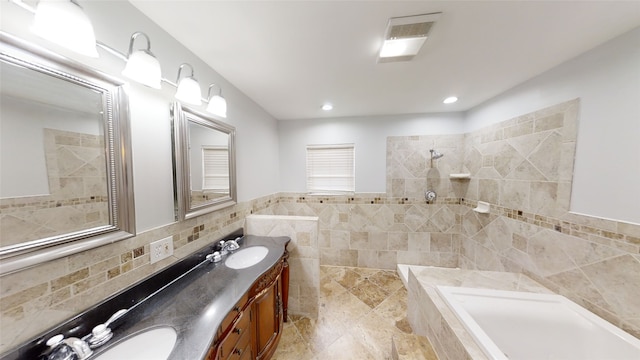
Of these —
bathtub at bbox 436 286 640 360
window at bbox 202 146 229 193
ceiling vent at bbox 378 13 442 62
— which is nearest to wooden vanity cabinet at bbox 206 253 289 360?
window at bbox 202 146 229 193

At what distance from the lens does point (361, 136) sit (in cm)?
271

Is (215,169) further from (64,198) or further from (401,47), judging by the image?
(401,47)

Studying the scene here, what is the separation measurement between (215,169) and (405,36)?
1.64m

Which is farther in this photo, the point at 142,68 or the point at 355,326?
the point at 355,326

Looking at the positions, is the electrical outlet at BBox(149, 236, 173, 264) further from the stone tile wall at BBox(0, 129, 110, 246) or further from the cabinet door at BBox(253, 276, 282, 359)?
the cabinet door at BBox(253, 276, 282, 359)

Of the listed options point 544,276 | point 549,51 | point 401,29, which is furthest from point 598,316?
point 401,29

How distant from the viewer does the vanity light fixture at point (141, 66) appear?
2.78ft

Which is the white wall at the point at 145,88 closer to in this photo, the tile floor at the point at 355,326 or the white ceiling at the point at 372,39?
the white ceiling at the point at 372,39

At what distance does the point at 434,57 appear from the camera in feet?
4.42

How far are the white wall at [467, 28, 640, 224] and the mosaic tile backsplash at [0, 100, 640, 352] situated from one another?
0.07m

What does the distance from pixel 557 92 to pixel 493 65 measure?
0.53 m

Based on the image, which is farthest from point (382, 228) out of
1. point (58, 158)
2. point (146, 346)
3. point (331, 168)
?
point (58, 158)

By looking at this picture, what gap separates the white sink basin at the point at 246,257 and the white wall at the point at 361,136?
4.42ft

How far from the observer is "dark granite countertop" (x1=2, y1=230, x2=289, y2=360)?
2.38 feet
